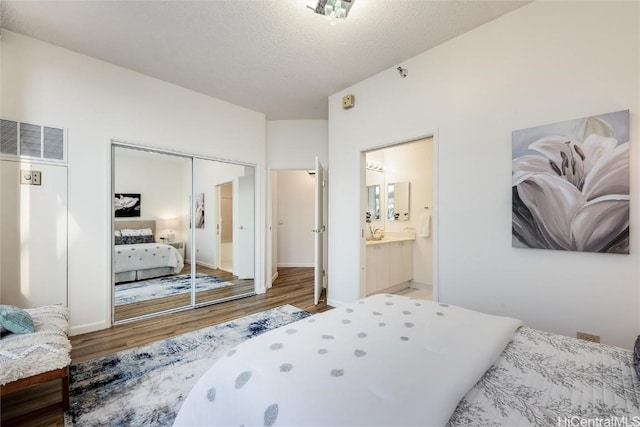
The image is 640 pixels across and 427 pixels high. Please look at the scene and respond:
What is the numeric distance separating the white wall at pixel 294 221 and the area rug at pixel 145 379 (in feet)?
12.2

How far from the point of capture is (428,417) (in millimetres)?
777

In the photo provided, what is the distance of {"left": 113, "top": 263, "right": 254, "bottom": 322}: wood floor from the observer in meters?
3.15

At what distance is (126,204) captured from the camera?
3084 mm

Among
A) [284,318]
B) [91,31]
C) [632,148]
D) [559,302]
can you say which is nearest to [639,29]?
[632,148]

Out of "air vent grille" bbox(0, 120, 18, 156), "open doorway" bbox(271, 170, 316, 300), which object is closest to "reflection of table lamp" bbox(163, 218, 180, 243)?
"air vent grille" bbox(0, 120, 18, 156)

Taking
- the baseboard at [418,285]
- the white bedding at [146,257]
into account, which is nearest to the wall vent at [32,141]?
the white bedding at [146,257]

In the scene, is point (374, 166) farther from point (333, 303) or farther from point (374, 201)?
point (333, 303)

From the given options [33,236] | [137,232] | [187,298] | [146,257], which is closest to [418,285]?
[187,298]

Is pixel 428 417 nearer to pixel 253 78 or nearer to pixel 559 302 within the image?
pixel 559 302

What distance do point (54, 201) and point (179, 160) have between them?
1.31 meters

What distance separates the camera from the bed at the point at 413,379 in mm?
816

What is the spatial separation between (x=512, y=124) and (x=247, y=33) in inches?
93.0

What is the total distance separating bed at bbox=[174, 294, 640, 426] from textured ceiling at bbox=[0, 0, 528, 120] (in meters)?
2.33
